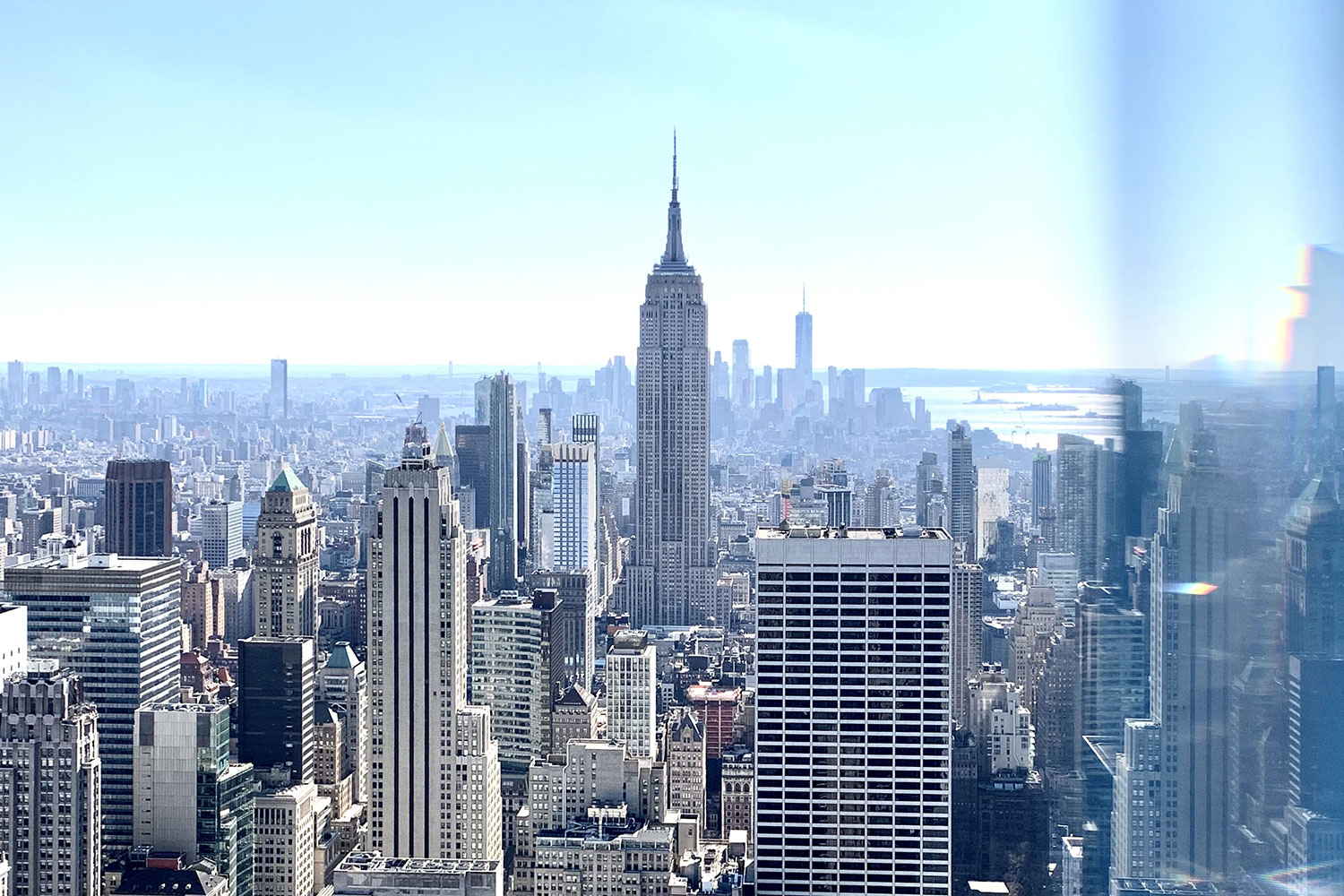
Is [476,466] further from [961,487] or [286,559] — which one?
[961,487]

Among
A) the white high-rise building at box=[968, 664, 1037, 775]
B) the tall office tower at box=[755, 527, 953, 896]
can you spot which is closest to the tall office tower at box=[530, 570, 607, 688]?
the tall office tower at box=[755, 527, 953, 896]

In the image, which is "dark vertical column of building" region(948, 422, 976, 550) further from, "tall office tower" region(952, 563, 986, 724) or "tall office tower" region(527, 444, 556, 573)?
"tall office tower" region(527, 444, 556, 573)

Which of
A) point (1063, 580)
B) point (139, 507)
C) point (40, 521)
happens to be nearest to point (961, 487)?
point (1063, 580)

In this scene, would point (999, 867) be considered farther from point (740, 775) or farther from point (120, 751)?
point (120, 751)

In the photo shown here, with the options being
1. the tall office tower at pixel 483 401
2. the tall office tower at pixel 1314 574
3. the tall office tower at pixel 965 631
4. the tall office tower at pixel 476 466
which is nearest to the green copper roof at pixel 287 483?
the tall office tower at pixel 476 466

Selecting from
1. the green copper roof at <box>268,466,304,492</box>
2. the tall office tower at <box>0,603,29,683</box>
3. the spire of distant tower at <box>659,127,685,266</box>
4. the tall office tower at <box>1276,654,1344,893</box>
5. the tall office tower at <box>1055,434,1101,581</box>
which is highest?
the spire of distant tower at <box>659,127,685,266</box>

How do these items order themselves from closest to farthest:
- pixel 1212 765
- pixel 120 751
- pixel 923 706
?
pixel 1212 765 → pixel 923 706 → pixel 120 751

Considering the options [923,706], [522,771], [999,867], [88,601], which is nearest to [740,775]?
[522,771]
